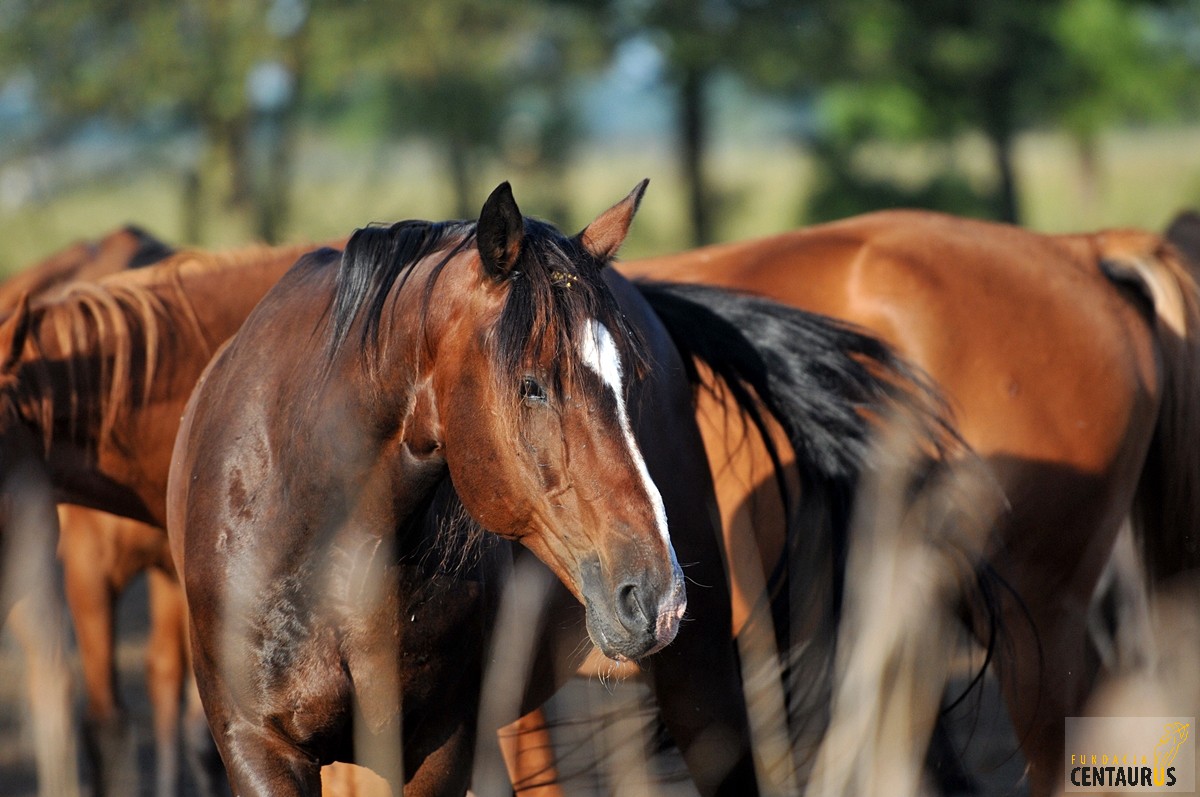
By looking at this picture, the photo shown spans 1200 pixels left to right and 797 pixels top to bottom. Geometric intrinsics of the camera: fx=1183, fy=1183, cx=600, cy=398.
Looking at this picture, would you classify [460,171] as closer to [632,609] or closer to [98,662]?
[98,662]

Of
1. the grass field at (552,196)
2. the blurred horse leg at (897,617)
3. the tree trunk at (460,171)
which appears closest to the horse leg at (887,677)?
the blurred horse leg at (897,617)

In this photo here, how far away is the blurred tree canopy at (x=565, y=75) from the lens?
11203mm

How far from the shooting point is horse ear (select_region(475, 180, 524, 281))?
171 centimetres

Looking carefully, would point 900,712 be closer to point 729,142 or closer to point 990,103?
point 990,103

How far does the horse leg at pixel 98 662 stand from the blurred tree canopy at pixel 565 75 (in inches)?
326

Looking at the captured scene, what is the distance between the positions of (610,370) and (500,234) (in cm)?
26

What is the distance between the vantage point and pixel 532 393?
172 centimetres

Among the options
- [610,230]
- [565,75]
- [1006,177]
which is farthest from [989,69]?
[610,230]

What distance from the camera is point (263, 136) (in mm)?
13586

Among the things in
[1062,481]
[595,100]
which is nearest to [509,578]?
[1062,481]

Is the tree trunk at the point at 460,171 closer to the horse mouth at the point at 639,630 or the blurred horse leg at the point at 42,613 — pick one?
the blurred horse leg at the point at 42,613

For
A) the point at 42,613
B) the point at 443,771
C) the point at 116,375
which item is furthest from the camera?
the point at 42,613

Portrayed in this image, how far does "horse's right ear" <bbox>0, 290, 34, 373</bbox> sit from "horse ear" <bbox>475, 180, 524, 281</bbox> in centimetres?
163

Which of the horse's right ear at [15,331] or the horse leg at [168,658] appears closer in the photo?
the horse's right ear at [15,331]
